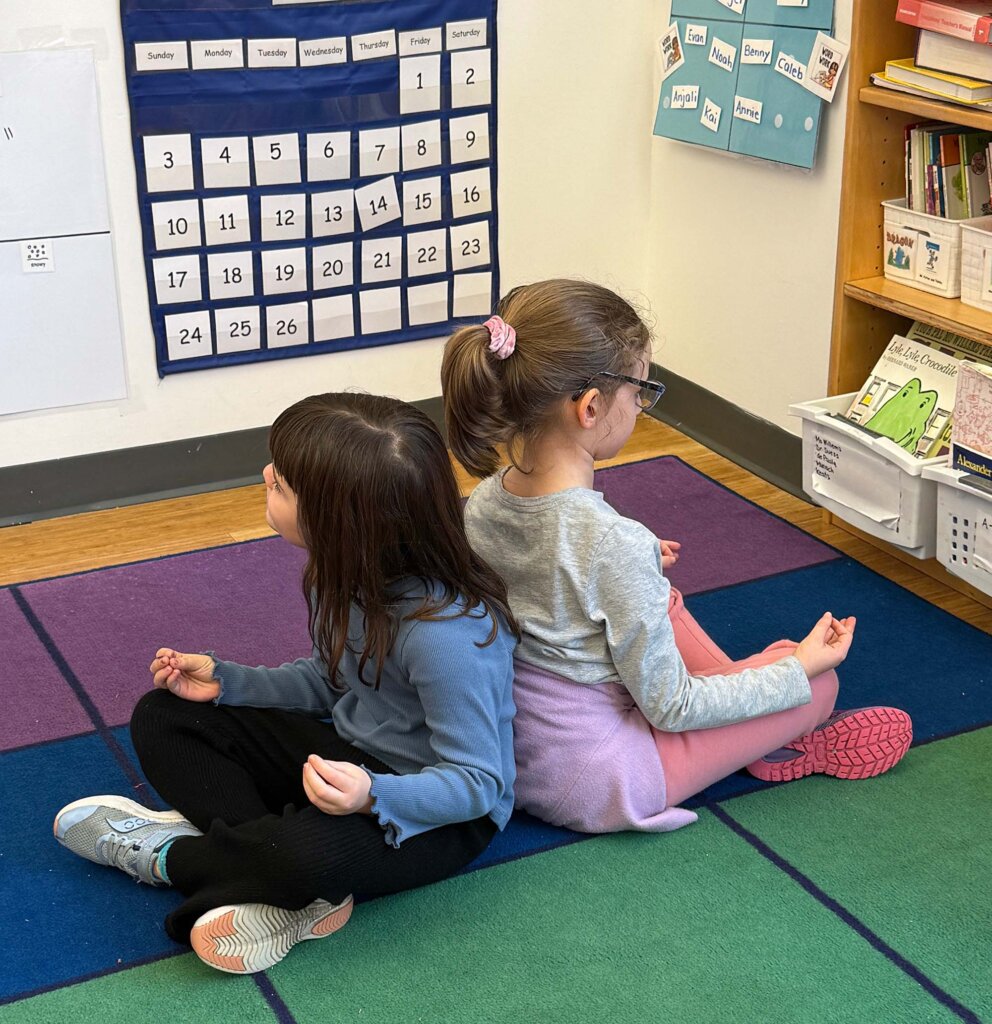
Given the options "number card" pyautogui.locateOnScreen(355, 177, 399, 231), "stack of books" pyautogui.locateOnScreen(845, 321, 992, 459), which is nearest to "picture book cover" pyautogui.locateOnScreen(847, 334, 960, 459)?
"stack of books" pyautogui.locateOnScreen(845, 321, 992, 459)

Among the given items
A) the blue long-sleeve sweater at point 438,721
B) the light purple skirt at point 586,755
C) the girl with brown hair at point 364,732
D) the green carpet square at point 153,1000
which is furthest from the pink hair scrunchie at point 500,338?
the green carpet square at point 153,1000

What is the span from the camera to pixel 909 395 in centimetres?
233

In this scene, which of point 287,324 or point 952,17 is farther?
point 287,324

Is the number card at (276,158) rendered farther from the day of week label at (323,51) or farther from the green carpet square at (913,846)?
the green carpet square at (913,846)

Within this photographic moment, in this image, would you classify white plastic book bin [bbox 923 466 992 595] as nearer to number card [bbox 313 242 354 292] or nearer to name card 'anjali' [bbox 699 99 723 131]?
name card 'anjali' [bbox 699 99 723 131]

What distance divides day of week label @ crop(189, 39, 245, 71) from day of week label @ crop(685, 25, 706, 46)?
88 centimetres

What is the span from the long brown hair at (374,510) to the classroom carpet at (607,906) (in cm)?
33

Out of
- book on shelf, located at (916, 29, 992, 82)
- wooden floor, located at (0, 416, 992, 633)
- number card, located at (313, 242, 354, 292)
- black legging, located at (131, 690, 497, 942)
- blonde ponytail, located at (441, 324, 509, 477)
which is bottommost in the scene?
wooden floor, located at (0, 416, 992, 633)

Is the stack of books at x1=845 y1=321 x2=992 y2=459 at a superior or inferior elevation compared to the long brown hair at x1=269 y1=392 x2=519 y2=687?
inferior

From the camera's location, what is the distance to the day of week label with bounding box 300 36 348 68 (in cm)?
262

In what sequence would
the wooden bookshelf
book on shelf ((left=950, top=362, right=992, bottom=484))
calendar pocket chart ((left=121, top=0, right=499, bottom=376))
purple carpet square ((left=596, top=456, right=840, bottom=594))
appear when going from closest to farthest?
book on shelf ((left=950, top=362, right=992, bottom=484)), the wooden bookshelf, purple carpet square ((left=596, top=456, right=840, bottom=594)), calendar pocket chart ((left=121, top=0, right=499, bottom=376))

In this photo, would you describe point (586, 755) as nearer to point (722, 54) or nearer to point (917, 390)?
point (917, 390)

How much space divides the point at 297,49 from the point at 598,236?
0.78 metres

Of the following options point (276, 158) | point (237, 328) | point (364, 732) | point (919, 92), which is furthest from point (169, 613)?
point (919, 92)
